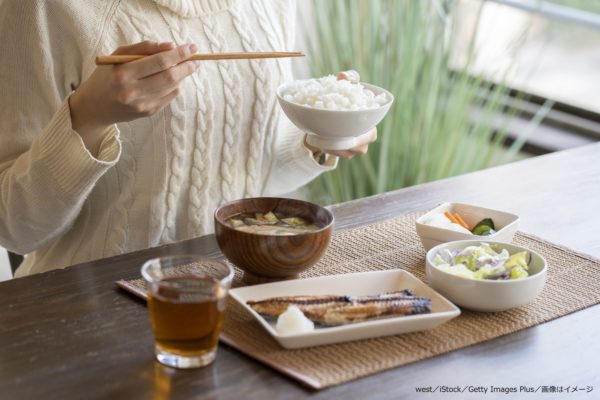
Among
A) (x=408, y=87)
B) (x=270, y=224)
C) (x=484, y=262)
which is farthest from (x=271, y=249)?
(x=408, y=87)

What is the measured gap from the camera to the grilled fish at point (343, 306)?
1124mm

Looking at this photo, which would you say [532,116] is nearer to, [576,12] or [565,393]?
[576,12]

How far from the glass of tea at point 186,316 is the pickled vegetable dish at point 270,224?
211mm

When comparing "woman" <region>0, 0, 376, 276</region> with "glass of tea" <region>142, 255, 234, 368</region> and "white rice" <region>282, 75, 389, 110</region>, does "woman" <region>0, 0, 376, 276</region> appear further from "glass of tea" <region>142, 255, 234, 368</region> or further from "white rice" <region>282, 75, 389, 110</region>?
"glass of tea" <region>142, 255, 234, 368</region>

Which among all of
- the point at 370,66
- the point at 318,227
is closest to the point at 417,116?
the point at 370,66

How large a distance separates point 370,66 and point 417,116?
0.83ft

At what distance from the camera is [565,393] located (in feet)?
3.37

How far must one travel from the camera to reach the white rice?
1.43m

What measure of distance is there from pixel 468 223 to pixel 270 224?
1.31ft

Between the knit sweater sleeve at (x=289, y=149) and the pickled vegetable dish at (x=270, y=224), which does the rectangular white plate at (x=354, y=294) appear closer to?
the pickled vegetable dish at (x=270, y=224)

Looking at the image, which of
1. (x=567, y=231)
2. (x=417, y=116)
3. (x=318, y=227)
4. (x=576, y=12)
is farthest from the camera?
(x=576, y=12)

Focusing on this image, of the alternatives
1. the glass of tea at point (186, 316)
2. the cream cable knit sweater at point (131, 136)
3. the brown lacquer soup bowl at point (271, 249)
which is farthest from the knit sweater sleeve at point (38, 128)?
the glass of tea at point (186, 316)

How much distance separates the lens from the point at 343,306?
1.13m

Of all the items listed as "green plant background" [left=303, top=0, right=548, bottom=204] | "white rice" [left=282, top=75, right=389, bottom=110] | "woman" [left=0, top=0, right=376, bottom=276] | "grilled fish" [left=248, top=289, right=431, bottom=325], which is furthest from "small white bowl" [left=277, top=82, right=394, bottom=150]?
"green plant background" [left=303, top=0, right=548, bottom=204]
